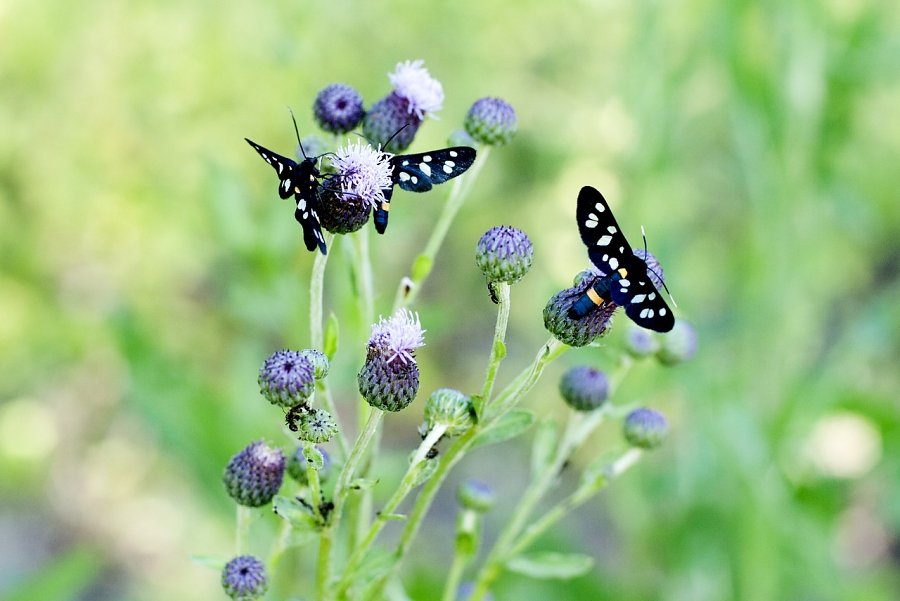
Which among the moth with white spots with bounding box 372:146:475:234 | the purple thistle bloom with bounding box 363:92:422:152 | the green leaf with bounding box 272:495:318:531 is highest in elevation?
the purple thistle bloom with bounding box 363:92:422:152

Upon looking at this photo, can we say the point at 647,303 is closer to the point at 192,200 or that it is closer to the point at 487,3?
the point at 192,200

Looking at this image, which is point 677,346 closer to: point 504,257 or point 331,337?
point 504,257

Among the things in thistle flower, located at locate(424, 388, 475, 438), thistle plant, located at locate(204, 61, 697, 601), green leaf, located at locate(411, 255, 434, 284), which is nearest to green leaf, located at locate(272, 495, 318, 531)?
thistle plant, located at locate(204, 61, 697, 601)

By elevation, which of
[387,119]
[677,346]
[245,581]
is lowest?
[245,581]

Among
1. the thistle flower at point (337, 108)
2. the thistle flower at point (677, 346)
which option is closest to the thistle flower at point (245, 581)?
the thistle flower at point (337, 108)

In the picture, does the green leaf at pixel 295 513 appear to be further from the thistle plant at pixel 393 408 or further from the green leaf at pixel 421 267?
the green leaf at pixel 421 267

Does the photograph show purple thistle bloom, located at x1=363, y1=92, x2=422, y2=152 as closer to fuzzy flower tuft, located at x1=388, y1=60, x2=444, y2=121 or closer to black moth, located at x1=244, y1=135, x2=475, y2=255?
fuzzy flower tuft, located at x1=388, y1=60, x2=444, y2=121

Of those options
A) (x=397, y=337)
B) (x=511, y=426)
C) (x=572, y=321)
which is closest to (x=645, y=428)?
(x=511, y=426)
